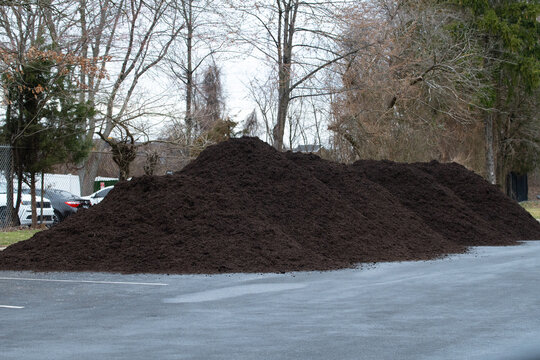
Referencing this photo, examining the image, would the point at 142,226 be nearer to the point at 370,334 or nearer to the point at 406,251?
the point at 406,251

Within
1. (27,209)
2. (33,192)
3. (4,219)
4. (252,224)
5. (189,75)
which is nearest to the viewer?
(252,224)

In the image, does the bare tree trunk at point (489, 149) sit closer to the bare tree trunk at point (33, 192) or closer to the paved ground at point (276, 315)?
the bare tree trunk at point (33, 192)

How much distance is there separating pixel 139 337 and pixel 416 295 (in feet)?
12.5

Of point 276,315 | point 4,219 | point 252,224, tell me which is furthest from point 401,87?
point 276,315

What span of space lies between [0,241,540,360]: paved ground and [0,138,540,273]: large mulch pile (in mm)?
852

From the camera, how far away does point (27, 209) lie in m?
21.4

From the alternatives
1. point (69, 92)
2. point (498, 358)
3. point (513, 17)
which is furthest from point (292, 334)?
point (513, 17)

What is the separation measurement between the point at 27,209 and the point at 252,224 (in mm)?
11957

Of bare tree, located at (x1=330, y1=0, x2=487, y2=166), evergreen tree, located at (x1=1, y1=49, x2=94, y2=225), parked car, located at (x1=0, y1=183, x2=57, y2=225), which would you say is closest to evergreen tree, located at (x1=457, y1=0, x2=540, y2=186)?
bare tree, located at (x1=330, y1=0, x2=487, y2=166)

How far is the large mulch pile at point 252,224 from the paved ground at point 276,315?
2.80ft

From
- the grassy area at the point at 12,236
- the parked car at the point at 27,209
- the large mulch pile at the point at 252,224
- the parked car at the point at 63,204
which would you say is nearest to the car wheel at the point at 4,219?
the parked car at the point at 27,209

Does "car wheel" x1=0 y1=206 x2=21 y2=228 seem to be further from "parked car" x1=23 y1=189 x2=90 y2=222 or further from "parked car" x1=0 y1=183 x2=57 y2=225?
"parked car" x1=23 y1=189 x2=90 y2=222

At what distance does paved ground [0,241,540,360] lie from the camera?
210 inches

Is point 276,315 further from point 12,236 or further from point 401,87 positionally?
point 401,87
